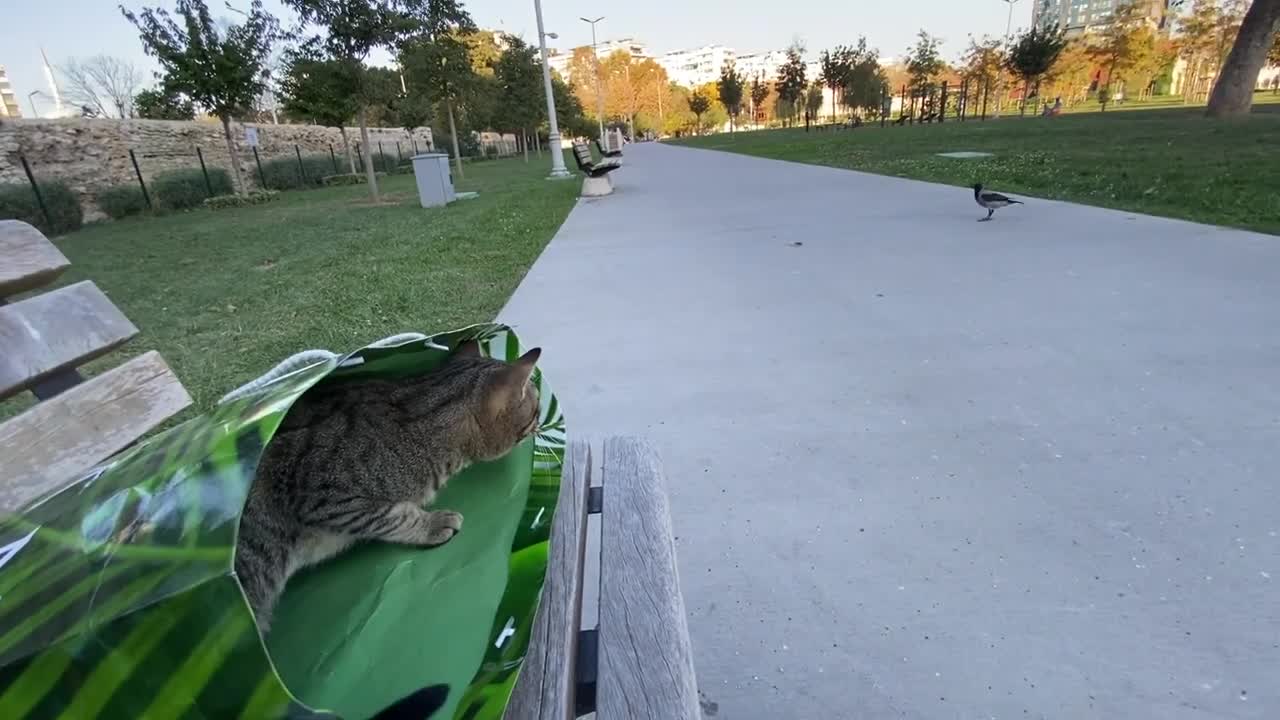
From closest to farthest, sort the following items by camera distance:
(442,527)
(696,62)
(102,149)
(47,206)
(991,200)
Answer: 1. (442,527)
2. (991,200)
3. (47,206)
4. (102,149)
5. (696,62)

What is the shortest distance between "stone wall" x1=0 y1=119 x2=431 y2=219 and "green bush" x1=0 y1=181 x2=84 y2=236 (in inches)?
36.2

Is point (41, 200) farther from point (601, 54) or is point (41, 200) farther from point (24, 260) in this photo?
point (601, 54)

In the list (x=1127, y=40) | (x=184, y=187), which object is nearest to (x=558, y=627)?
(x=184, y=187)

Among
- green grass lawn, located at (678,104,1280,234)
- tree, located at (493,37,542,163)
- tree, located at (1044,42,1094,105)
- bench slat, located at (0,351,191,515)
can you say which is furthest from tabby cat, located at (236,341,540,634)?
tree, located at (1044,42,1094,105)

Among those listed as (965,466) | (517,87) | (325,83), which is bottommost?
(965,466)

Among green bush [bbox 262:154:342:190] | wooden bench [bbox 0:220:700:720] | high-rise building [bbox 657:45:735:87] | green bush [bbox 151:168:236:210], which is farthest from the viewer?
high-rise building [bbox 657:45:735:87]

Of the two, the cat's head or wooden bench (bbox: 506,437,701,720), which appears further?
the cat's head

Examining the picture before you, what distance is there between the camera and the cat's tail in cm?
90

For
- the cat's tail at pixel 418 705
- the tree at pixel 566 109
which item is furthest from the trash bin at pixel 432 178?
the tree at pixel 566 109

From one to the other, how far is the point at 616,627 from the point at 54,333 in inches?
65.8

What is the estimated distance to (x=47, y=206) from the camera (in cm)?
1330

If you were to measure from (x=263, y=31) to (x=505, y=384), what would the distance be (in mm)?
19779

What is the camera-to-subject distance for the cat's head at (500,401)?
1523mm

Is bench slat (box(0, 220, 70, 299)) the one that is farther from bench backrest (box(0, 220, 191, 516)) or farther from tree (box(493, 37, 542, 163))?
tree (box(493, 37, 542, 163))
